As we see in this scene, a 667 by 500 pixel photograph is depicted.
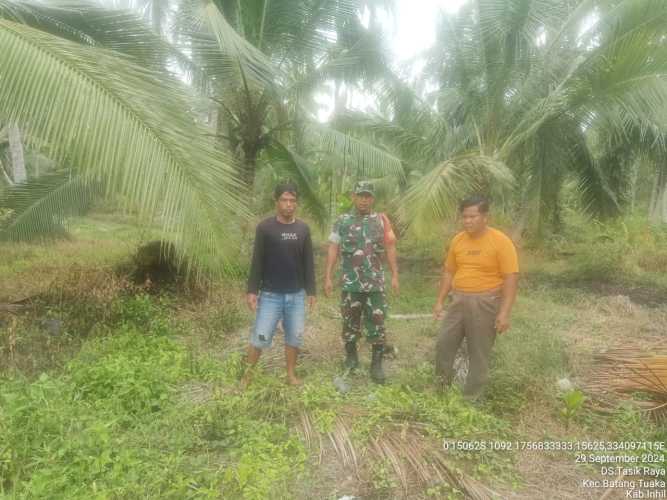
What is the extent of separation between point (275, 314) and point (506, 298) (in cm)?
163

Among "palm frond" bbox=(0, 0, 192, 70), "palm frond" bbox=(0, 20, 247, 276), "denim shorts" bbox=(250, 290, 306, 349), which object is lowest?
"denim shorts" bbox=(250, 290, 306, 349)

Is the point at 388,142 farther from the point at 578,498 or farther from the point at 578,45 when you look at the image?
the point at 578,498

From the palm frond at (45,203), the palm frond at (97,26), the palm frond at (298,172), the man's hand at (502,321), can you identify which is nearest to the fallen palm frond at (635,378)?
the man's hand at (502,321)

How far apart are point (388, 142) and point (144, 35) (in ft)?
13.3

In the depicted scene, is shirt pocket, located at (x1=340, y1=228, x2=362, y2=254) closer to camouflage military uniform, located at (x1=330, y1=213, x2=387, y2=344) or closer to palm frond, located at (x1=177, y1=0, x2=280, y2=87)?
camouflage military uniform, located at (x1=330, y1=213, x2=387, y2=344)

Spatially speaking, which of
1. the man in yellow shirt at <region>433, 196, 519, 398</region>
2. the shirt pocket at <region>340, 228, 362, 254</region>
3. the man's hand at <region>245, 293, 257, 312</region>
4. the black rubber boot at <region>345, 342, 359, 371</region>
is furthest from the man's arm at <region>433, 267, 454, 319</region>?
the man's hand at <region>245, 293, 257, 312</region>

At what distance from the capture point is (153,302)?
5.11 m

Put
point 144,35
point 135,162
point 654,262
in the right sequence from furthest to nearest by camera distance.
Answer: point 654,262
point 144,35
point 135,162

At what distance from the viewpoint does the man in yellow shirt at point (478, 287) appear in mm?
2857

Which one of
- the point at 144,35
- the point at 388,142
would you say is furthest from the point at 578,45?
the point at 144,35

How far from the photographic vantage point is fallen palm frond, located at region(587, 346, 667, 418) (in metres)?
3.04

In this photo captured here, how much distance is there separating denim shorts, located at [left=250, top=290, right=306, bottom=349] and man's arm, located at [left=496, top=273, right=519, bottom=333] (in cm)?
140

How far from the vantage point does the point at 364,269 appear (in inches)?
133

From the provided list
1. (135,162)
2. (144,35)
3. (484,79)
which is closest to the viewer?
(135,162)
